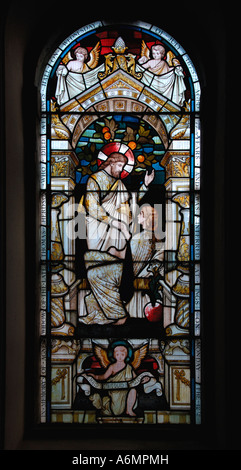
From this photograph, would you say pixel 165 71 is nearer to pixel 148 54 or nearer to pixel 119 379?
pixel 148 54

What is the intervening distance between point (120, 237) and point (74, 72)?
3.90ft

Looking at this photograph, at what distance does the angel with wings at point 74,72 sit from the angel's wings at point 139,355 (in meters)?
1.74

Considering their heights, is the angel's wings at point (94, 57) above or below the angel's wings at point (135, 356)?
above

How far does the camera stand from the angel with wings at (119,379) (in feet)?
10.4

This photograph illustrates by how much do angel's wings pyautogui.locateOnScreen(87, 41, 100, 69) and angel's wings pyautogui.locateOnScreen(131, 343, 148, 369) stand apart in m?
1.94

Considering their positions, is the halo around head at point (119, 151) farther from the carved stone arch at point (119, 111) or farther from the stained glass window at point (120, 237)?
the carved stone arch at point (119, 111)

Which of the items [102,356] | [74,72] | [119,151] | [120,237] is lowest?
[102,356]

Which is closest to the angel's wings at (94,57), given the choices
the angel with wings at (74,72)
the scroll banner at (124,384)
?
the angel with wings at (74,72)

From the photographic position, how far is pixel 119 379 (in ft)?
10.5

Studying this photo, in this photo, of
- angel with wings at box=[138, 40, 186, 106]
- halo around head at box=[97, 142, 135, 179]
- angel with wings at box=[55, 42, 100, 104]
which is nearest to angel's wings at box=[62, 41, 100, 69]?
angel with wings at box=[55, 42, 100, 104]

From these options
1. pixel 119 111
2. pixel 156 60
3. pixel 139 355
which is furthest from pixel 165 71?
pixel 139 355
